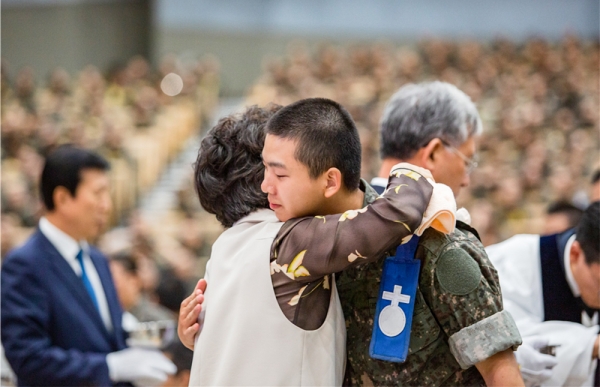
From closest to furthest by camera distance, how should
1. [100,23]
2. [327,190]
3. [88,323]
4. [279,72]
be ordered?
[327,190] → [88,323] → [279,72] → [100,23]

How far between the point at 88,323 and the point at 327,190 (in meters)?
1.61

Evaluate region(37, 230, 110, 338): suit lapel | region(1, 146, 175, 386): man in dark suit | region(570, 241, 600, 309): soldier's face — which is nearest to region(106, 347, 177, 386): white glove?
region(1, 146, 175, 386): man in dark suit

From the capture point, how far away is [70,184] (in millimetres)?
2844

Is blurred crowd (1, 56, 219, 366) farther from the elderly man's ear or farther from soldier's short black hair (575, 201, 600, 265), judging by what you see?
soldier's short black hair (575, 201, 600, 265)

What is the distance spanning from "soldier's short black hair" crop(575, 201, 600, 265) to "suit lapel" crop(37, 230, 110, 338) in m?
1.75

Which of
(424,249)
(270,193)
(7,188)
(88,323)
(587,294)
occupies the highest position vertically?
(270,193)

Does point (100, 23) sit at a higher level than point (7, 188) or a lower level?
higher

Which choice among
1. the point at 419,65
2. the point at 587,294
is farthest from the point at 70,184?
the point at 419,65

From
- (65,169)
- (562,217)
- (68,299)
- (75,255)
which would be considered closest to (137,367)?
(68,299)

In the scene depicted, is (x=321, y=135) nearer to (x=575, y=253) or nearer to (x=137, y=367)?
Result: (x=575, y=253)

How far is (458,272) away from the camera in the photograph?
1404mm

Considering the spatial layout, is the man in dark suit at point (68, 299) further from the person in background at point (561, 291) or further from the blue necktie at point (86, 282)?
the person in background at point (561, 291)

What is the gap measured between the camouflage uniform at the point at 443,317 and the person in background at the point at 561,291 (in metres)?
0.61

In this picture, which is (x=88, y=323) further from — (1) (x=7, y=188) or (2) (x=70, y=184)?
(1) (x=7, y=188)
